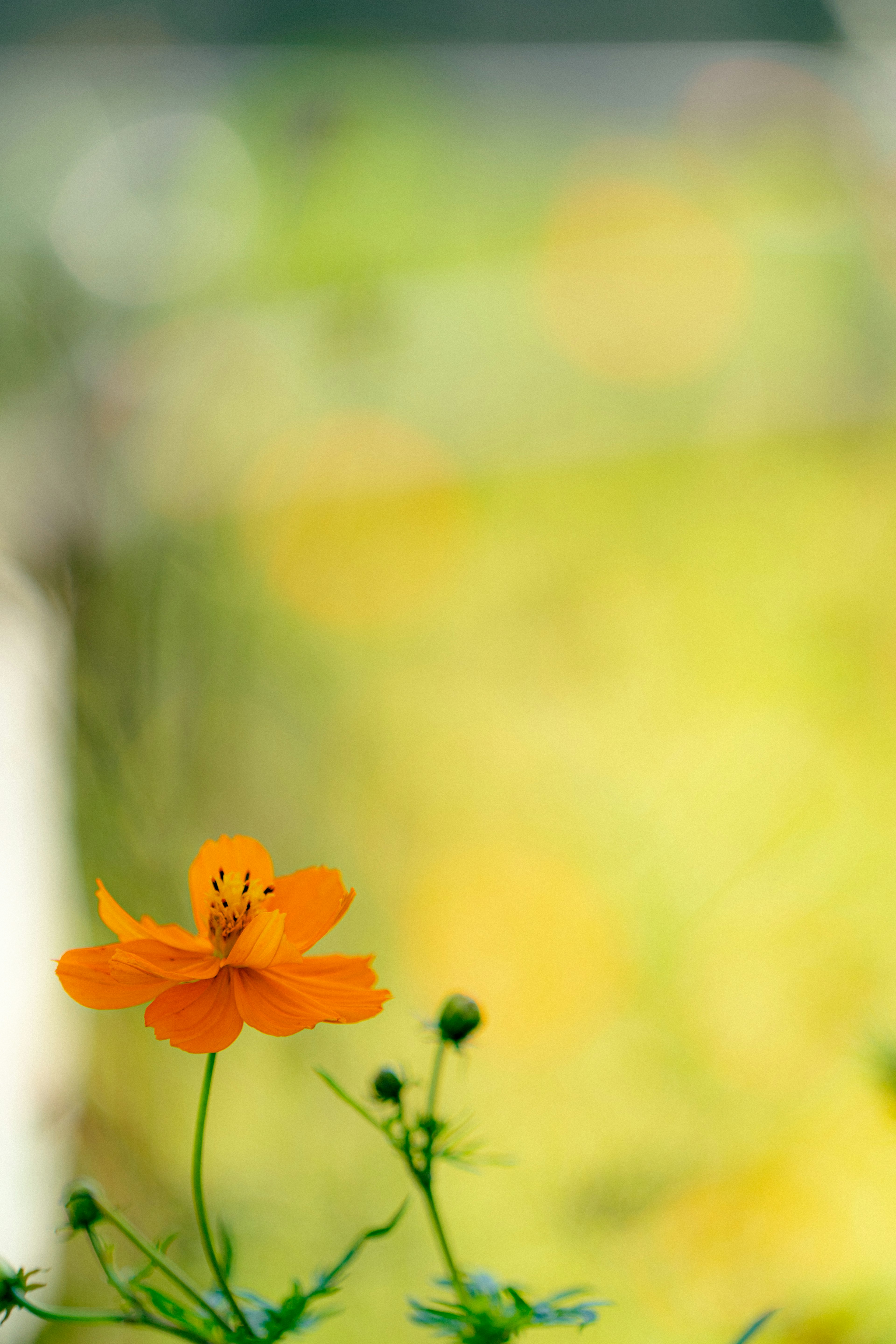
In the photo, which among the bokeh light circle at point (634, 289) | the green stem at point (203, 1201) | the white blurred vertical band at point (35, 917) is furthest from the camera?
the bokeh light circle at point (634, 289)

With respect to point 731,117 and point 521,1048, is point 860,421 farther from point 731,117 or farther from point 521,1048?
point 521,1048

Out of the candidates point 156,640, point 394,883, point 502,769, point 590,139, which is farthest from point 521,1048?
point 590,139

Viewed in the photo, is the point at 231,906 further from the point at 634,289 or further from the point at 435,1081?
the point at 634,289

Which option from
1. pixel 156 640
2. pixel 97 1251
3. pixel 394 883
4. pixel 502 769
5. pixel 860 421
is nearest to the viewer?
pixel 97 1251

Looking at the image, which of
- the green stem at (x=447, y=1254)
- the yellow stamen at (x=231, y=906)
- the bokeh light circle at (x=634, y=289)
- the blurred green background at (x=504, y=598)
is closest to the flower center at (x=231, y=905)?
the yellow stamen at (x=231, y=906)

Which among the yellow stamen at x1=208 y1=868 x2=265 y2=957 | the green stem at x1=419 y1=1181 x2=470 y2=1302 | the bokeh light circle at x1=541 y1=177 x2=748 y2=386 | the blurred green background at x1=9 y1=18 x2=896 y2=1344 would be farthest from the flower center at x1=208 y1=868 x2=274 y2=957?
the bokeh light circle at x1=541 y1=177 x2=748 y2=386

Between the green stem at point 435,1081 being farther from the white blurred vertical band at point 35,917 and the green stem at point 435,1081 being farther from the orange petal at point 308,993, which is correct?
the white blurred vertical band at point 35,917
